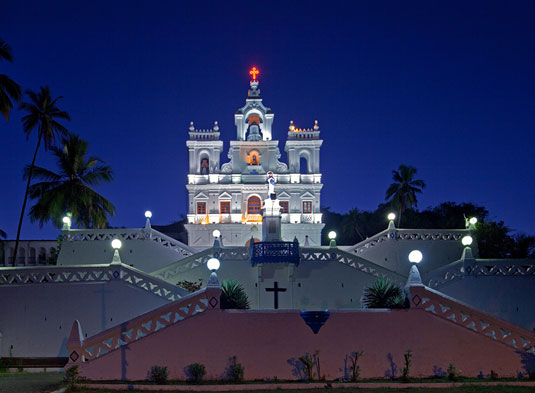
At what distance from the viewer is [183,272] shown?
2631 cm

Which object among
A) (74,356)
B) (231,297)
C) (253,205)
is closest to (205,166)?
(253,205)

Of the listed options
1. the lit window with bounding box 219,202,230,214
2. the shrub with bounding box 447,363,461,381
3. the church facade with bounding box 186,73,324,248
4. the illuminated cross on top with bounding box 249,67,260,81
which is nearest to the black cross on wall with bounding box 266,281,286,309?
the shrub with bounding box 447,363,461,381

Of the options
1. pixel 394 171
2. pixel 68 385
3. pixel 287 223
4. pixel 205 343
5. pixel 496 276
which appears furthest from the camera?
pixel 394 171

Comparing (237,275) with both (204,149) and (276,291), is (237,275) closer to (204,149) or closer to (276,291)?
(276,291)

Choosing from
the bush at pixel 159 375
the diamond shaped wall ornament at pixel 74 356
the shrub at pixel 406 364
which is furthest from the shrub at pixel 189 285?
the shrub at pixel 406 364

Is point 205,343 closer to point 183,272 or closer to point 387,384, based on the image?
point 387,384

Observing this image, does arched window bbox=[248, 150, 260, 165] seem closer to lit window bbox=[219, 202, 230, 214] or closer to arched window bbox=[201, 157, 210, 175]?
arched window bbox=[201, 157, 210, 175]

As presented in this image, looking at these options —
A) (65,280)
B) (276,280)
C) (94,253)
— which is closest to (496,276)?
(276,280)

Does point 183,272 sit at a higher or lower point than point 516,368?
higher

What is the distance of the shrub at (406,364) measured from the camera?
49.8 ft

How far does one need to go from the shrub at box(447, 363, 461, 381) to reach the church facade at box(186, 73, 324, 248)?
2394cm

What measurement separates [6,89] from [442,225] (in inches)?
1268

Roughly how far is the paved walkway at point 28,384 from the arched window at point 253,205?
2498 cm

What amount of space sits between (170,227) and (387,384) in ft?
169
